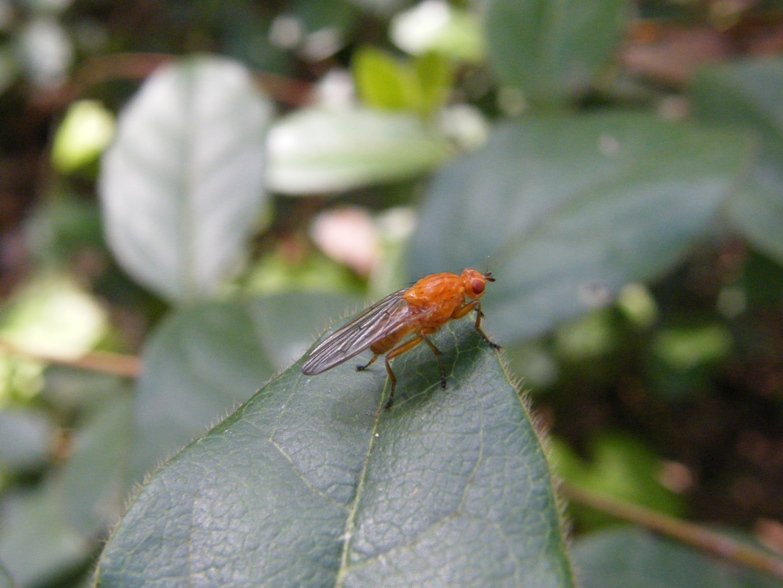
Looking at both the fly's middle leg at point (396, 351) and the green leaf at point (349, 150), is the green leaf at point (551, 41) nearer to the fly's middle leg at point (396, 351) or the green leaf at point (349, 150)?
the green leaf at point (349, 150)

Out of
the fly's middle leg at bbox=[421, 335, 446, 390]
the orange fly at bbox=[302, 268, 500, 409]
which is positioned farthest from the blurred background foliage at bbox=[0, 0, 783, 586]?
the orange fly at bbox=[302, 268, 500, 409]

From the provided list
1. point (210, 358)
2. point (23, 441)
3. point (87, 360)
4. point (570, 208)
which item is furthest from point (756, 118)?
point (23, 441)

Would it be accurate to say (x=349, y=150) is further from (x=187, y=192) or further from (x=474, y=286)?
(x=474, y=286)

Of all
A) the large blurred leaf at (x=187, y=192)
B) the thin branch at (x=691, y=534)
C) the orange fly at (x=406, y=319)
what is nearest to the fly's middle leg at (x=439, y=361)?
the orange fly at (x=406, y=319)

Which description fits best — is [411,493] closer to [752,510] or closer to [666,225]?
[666,225]

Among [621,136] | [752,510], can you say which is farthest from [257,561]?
[752,510]

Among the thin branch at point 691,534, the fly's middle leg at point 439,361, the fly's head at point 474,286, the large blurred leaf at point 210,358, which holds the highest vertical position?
the fly's middle leg at point 439,361
